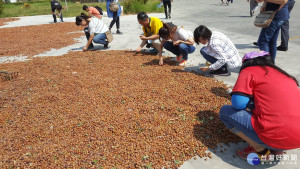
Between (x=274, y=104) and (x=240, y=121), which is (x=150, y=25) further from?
(x=274, y=104)

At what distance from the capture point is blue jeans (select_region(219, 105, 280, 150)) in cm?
230

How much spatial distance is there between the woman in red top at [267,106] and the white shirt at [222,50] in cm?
199

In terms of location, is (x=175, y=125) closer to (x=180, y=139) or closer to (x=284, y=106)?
(x=180, y=139)

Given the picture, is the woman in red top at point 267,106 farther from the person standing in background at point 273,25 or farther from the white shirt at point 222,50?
the person standing in background at point 273,25

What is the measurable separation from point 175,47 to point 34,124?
3.71 metres

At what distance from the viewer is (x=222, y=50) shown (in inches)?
168

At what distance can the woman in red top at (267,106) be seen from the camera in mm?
2023

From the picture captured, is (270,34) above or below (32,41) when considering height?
below

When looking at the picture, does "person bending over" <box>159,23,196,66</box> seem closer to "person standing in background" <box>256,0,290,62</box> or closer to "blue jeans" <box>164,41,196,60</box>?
"blue jeans" <box>164,41,196,60</box>

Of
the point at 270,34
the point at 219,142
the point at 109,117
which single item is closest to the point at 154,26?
the point at 270,34

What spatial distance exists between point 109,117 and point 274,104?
7.49ft

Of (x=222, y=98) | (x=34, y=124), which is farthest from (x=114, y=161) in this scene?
(x=222, y=98)

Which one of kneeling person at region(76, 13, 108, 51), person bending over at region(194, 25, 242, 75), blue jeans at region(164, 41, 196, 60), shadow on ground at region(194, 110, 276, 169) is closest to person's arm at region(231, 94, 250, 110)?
shadow on ground at region(194, 110, 276, 169)

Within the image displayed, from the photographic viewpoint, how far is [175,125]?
3.07 meters
